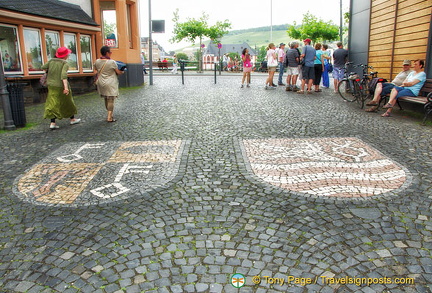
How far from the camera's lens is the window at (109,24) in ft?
56.7

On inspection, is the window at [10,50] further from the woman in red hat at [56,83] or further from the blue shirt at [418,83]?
the blue shirt at [418,83]

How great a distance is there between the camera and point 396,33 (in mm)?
10500

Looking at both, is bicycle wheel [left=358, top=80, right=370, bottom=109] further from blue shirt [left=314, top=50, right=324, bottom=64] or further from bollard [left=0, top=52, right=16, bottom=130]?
bollard [left=0, top=52, right=16, bottom=130]

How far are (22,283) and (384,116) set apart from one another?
8505 millimetres

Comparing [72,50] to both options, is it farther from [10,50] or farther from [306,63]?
[306,63]

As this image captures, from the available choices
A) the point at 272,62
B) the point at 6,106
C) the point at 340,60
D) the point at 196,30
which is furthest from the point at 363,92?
the point at 196,30

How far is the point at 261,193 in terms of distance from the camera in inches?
172

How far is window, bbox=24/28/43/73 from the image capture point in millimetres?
12766

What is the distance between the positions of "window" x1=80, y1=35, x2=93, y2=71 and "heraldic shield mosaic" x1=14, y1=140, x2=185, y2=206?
10.3 meters

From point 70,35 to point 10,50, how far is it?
3.21m

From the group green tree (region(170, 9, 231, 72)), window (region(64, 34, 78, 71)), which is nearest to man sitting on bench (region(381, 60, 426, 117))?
window (region(64, 34, 78, 71))

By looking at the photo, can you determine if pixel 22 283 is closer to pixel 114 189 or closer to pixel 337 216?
pixel 114 189

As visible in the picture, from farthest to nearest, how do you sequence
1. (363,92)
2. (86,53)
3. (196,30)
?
(196,30), (86,53), (363,92)

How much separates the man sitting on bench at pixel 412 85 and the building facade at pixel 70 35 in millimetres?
10902
